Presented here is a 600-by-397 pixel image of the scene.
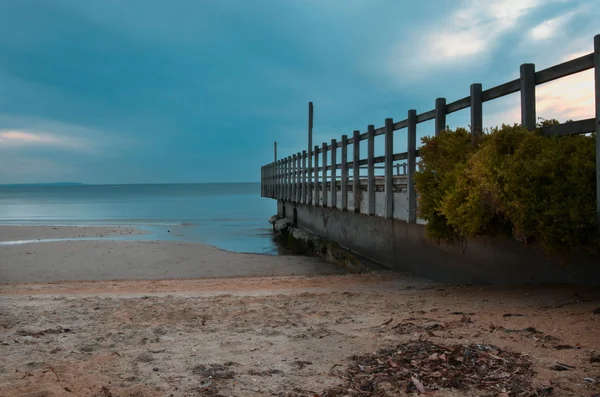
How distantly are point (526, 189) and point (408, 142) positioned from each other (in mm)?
4055

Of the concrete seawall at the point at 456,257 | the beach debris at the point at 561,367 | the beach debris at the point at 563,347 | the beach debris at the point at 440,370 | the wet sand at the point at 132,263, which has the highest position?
the concrete seawall at the point at 456,257

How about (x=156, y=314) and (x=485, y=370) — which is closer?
(x=485, y=370)

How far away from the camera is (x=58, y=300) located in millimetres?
7316

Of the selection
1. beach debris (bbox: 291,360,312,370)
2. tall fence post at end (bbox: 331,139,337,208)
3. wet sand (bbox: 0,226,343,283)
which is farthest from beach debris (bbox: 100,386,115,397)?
tall fence post at end (bbox: 331,139,337,208)

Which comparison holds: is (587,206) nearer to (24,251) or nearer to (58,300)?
(58,300)

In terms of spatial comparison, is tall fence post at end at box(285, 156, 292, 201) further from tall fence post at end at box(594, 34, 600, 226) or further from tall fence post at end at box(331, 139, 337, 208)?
tall fence post at end at box(594, 34, 600, 226)

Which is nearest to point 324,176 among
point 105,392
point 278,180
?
point 278,180

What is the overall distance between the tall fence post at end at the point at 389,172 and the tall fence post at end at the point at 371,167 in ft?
3.25

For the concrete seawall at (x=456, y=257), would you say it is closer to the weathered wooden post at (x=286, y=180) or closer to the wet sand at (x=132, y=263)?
the wet sand at (x=132, y=263)

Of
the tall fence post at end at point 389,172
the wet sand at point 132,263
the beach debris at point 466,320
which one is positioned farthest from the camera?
the wet sand at point 132,263

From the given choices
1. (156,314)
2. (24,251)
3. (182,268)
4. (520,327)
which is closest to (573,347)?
(520,327)

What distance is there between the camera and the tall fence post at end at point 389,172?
401 inches

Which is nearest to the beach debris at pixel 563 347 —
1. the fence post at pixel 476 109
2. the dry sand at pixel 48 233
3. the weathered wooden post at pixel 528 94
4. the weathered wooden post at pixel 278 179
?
the weathered wooden post at pixel 528 94

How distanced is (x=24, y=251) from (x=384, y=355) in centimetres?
1455
